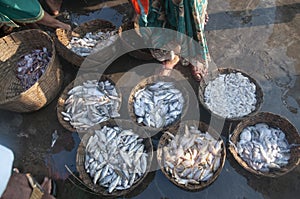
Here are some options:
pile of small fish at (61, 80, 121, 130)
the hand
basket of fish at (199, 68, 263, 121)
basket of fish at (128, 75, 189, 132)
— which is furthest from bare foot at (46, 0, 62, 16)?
the hand

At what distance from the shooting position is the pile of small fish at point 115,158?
3100mm

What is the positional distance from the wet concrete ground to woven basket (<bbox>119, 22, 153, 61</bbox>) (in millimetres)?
249

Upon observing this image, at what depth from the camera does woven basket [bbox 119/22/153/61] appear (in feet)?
12.2

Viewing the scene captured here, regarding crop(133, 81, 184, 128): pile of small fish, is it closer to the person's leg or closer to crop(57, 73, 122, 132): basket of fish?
crop(57, 73, 122, 132): basket of fish

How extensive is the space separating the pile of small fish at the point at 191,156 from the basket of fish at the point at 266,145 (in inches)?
8.4

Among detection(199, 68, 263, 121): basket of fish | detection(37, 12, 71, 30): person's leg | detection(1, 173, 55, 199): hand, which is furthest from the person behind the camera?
detection(37, 12, 71, 30): person's leg

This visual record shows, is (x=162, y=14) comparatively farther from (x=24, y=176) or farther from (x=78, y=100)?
(x=24, y=176)

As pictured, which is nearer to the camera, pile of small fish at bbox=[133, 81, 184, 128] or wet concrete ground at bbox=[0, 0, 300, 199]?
wet concrete ground at bbox=[0, 0, 300, 199]

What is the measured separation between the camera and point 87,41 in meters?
3.96

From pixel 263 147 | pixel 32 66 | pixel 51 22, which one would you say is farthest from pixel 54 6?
pixel 263 147

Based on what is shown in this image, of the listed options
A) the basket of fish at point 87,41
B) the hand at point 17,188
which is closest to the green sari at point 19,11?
the basket of fish at point 87,41

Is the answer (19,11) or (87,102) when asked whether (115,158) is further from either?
(19,11)

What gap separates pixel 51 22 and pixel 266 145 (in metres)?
3.12

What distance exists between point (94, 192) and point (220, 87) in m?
1.83
